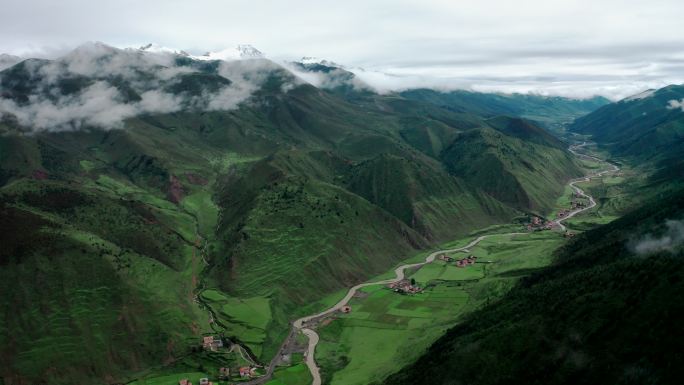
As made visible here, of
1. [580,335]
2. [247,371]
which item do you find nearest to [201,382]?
[247,371]

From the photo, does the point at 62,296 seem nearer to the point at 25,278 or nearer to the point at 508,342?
the point at 25,278

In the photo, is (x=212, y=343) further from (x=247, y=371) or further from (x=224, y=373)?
(x=247, y=371)

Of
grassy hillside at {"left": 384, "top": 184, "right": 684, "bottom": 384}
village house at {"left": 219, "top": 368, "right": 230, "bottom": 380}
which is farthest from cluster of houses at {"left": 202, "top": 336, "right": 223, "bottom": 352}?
grassy hillside at {"left": 384, "top": 184, "right": 684, "bottom": 384}

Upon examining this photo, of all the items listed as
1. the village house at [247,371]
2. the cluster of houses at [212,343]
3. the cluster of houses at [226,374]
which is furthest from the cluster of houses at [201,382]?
the cluster of houses at [212,343]

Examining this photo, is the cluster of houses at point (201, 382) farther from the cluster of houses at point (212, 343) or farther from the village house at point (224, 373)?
the cluster of houses at point (212, 343)

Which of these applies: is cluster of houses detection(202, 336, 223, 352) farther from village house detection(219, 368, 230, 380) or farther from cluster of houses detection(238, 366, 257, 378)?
cluster of houses detection(238, 366, 257, 378)
